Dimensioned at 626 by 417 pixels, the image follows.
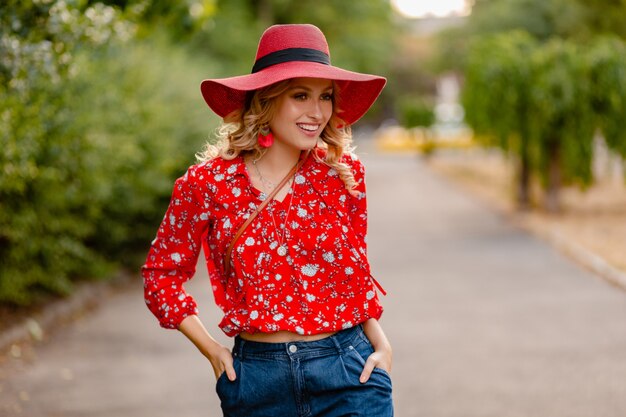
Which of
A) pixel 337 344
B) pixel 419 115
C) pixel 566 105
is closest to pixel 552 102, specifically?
pixel 566 105

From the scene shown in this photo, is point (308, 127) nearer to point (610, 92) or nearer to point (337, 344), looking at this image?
point (337, 344)

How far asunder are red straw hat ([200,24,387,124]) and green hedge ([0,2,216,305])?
2.81 m

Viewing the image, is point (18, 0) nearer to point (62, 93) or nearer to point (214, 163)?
point (62, 93)

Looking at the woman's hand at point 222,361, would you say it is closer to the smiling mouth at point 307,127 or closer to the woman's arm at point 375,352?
the woman's arm at point 375,352

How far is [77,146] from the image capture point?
24.5 ft

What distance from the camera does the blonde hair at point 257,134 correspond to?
2641 mm

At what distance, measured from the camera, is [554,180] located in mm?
14695

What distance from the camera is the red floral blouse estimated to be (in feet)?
8.28

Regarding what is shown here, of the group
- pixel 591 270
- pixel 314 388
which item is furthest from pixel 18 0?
pixel 591 270

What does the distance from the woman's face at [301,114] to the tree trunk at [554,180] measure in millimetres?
12595

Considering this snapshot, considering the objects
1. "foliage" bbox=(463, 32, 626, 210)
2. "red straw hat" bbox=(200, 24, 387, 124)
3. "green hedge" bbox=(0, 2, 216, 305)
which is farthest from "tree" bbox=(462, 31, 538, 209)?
"red straw hat" bbox=(200, 24, 387, 124)

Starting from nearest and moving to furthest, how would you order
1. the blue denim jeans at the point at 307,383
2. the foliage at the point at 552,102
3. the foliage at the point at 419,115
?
the blue denim jeans at the point at 307,383 → the foliage at the point at 552,102 → the foliage at the point at 419,115

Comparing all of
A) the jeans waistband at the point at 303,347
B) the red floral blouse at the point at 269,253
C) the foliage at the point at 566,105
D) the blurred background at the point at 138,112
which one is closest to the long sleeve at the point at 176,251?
the red floral blouse at the point at 269,253

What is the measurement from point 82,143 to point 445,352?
3475 mm
